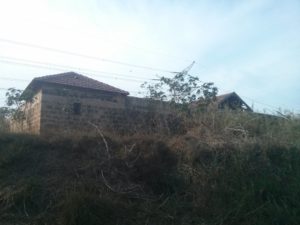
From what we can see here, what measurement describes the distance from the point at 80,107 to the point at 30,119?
200 centimetres

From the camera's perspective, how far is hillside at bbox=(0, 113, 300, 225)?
662cm

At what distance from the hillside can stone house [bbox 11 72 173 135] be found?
122 inches

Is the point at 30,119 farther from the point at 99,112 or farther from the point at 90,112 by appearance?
the point at 99,112

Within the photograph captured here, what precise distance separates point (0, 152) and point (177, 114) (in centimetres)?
569

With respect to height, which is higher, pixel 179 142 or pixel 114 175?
pixel 179 142

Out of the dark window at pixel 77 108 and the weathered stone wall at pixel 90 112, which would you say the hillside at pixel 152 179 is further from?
the dark window at pixel 77 108

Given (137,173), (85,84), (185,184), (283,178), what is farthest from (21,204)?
(85,84)

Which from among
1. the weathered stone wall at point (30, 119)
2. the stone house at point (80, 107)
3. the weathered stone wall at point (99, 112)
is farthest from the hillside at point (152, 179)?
the weathered stone wall at point (30, 119)

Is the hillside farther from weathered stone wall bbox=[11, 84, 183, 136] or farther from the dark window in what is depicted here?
the dark window

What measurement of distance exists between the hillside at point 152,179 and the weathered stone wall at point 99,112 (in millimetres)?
2630

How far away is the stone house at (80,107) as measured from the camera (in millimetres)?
12312

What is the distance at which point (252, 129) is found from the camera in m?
10.6

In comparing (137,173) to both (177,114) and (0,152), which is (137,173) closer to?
(0,152)

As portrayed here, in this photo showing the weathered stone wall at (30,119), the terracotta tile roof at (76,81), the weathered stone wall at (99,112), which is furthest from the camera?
the terracotta tile roof at (76,81)
